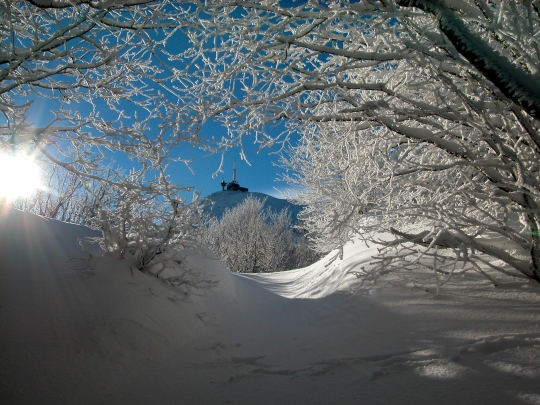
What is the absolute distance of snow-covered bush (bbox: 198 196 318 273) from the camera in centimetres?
2100

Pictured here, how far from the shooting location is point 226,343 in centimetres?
298

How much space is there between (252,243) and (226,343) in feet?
60.5

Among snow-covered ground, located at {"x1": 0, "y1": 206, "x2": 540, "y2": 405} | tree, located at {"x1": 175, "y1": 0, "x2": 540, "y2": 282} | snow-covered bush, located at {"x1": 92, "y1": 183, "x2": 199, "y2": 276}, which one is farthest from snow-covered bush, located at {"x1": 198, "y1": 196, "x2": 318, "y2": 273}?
tree, located at {"x1": 175, "y1": 0, "x2": 540, "y2": 282}

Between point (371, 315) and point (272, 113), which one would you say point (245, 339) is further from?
point (272, 113)

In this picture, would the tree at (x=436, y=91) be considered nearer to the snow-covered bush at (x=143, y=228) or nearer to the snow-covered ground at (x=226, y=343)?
the snow-covered ground at (x=226, y=343)

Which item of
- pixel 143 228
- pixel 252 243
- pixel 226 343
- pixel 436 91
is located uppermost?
pixel 436 91

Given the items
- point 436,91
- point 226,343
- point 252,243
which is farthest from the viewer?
point 252,243

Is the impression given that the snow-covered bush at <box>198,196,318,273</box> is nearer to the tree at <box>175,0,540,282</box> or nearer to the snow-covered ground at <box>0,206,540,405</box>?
the snow-covered ground at <box>0,206,540,405</box>

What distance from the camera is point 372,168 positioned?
3.88 metres

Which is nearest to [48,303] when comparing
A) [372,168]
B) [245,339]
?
[245,339]

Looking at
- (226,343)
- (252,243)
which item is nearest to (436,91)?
(226,343)

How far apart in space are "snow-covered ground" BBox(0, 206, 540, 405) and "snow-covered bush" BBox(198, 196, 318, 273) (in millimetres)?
16528

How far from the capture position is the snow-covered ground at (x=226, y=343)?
1.71 m

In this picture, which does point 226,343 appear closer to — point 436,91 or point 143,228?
point 143,228
